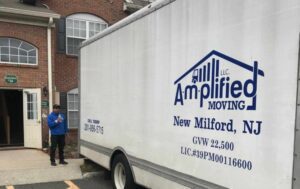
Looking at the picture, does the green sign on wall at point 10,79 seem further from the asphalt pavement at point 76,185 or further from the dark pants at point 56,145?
the asphalt pavement at point 76,185

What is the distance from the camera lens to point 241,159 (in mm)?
3520

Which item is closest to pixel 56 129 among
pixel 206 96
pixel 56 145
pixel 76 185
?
pixel 56 145

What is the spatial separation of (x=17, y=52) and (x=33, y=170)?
5.87 meters

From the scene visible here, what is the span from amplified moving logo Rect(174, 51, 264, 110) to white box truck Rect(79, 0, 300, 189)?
0.01 metres

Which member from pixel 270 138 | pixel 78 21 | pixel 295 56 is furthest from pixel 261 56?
pixel 78 21

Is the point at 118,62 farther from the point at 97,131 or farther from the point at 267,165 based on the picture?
the point at 267,165

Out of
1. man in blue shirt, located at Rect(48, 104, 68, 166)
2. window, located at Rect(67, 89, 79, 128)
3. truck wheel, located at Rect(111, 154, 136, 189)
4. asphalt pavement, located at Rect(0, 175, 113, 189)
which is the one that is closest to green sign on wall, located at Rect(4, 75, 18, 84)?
window, located at Rect(67, 89, 79, 128)

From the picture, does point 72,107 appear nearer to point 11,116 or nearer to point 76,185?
point 11,116

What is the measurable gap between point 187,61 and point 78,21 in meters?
11.9

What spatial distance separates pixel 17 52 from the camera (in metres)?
13.0

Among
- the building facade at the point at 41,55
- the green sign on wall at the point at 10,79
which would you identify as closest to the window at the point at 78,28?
the building facade at the point at 41,55

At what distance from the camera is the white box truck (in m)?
3.14

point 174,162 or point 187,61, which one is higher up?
point 187,61

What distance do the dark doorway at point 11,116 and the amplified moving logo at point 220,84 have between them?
12066mm
